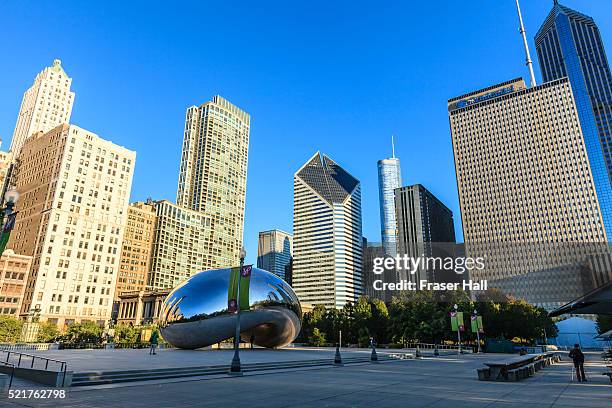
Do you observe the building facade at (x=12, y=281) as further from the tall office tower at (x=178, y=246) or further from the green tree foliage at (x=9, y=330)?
the tall office tower at (x=178, y=246)

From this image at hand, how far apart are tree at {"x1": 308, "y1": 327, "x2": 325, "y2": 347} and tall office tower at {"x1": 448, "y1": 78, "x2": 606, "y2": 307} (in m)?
120

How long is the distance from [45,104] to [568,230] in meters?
254

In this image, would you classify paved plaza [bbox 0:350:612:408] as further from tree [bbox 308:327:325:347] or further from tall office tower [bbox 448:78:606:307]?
tall office tower [bbox 448:78:606:307]

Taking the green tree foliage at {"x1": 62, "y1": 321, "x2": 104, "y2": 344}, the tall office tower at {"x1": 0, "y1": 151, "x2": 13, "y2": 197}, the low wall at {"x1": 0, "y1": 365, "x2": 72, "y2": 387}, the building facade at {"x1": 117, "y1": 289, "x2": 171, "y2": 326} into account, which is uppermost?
the tall office tower at {"x1": 0, "y1": 151, "x2": 13, "y2": 197}

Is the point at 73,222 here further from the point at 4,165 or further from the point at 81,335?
the point at 81,335

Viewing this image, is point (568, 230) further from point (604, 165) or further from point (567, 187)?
point (604, 165)

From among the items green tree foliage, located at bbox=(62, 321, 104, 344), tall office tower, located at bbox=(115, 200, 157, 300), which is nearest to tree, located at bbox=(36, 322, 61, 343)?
green tree foliage, located at bbox=(62, 321, 104, 344)

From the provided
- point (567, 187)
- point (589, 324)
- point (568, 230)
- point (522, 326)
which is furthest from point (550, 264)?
point (522, 326)

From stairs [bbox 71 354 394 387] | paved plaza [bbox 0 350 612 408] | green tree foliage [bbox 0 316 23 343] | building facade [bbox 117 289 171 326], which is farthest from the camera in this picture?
building facade [bbox 117 289 171 326]

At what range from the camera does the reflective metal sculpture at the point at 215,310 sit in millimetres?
32312

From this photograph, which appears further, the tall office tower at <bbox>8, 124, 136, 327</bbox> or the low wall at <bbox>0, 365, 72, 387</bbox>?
the tall office tower at <bbox>8, 124, 136, 327</bbox>

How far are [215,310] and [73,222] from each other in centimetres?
11075

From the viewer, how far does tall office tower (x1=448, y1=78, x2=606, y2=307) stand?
522ft

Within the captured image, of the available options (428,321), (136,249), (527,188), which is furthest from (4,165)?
(527,188)
